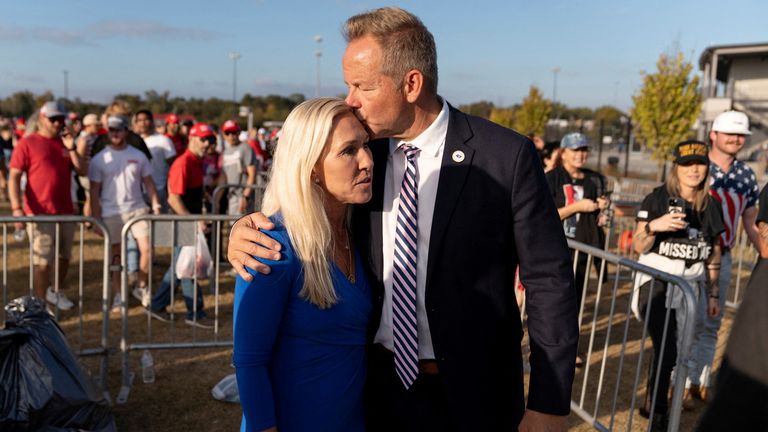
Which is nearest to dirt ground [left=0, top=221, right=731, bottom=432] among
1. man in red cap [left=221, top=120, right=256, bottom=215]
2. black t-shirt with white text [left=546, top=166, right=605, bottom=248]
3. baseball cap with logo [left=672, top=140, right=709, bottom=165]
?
black t-shirt with white text [left=546, top=166, right=605, bottom=248]

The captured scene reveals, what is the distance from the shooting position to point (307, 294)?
6.36ft

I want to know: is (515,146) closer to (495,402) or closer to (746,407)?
(495,402)

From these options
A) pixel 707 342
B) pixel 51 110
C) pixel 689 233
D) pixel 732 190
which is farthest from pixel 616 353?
pixel 51 110

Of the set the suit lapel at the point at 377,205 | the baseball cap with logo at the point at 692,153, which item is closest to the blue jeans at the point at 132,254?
the suit lapel at the point at 377,205

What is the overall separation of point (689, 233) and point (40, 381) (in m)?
4.26

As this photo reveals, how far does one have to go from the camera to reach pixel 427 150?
2170 mm

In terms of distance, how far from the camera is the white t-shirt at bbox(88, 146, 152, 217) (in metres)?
6.47

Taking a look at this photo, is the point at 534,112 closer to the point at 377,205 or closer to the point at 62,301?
the point at 62,301

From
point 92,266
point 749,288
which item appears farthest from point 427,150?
point 92,266

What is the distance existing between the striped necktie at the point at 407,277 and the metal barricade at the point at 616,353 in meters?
1.79

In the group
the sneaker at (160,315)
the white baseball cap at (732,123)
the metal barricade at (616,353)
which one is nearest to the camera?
the metal barricade at (616,353)

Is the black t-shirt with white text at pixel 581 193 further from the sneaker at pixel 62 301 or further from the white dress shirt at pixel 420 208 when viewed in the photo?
the sneaker at pixel 62 301

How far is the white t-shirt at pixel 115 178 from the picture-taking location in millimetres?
6469

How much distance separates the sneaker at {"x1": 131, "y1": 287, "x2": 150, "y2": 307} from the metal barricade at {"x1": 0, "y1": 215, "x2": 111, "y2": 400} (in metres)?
0.38
